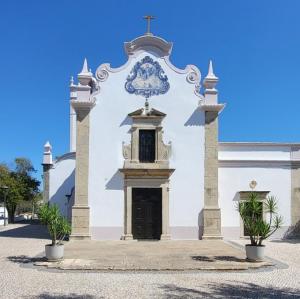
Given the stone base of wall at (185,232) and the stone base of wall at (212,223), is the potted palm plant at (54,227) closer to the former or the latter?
the stone base of wall at (185,232)

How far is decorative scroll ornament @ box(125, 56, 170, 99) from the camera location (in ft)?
65.6

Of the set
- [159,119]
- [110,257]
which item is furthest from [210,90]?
[110,257]

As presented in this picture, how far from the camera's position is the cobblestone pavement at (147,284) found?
8492mm

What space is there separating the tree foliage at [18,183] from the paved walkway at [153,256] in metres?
26.7

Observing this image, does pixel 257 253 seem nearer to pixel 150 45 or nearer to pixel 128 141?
pixel 128 141

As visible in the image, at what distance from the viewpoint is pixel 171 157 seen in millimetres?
19750

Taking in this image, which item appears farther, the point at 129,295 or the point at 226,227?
the point at 226,227

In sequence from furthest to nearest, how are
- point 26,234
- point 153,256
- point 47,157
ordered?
1. point 47,157
2. point 26,234
3. point 153,256

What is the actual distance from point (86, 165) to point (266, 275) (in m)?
10.5

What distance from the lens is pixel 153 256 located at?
1388cm

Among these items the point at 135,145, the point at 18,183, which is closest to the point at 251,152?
the point at 135,145

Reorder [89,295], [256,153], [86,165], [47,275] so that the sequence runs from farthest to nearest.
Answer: [256,153] → [86,165] → [47,275] → [89,295]

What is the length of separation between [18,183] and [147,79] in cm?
2806

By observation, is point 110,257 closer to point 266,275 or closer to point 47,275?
point 47,275
